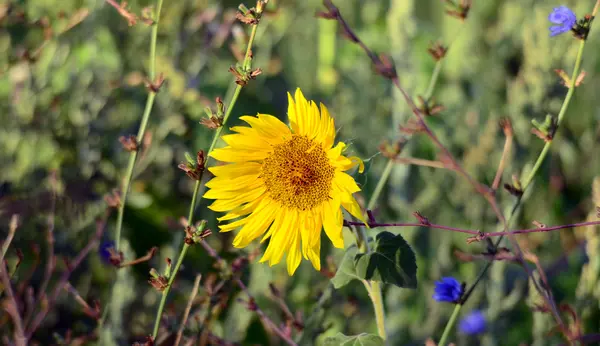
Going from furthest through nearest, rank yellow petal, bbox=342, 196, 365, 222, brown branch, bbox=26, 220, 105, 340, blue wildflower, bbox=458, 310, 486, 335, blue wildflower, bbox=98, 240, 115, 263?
blue wildflower, bbox=98, 240, 115, 263, blue wildflower, bbox=458, 310, 486, 335, brown branch, bbox=26, 220, 105, 340, yellow petal, bbox=342, 196, 365, 222

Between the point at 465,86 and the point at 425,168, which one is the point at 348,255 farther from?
the point at 465,86

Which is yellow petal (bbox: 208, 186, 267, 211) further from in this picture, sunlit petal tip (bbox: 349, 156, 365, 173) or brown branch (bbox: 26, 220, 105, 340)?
brown branch (bbox: 26, 220, 105, 340)

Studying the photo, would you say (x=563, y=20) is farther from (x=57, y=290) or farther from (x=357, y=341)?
(x=57, y=290)

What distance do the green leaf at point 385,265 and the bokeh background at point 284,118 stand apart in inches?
15.9

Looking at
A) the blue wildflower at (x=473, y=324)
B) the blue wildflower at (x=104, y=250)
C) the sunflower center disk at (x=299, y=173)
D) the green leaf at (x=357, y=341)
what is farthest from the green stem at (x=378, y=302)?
the blue wildflower at (x=104, y=250)

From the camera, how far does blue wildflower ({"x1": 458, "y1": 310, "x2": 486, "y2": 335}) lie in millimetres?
1532

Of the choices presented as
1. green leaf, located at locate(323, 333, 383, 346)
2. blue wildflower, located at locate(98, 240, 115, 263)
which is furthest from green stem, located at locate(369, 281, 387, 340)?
blue wildflower, located at locate(98, 240, 115, 263)

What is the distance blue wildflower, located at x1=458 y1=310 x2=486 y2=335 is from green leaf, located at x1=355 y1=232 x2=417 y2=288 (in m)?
0.74

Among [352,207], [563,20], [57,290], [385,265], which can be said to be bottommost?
[57,290]

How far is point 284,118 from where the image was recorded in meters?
2.11

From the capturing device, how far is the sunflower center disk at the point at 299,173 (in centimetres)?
87

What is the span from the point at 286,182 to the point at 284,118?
123cm

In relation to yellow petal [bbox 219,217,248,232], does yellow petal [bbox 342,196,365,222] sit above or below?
above

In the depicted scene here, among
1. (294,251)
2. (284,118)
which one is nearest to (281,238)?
(294,251)
